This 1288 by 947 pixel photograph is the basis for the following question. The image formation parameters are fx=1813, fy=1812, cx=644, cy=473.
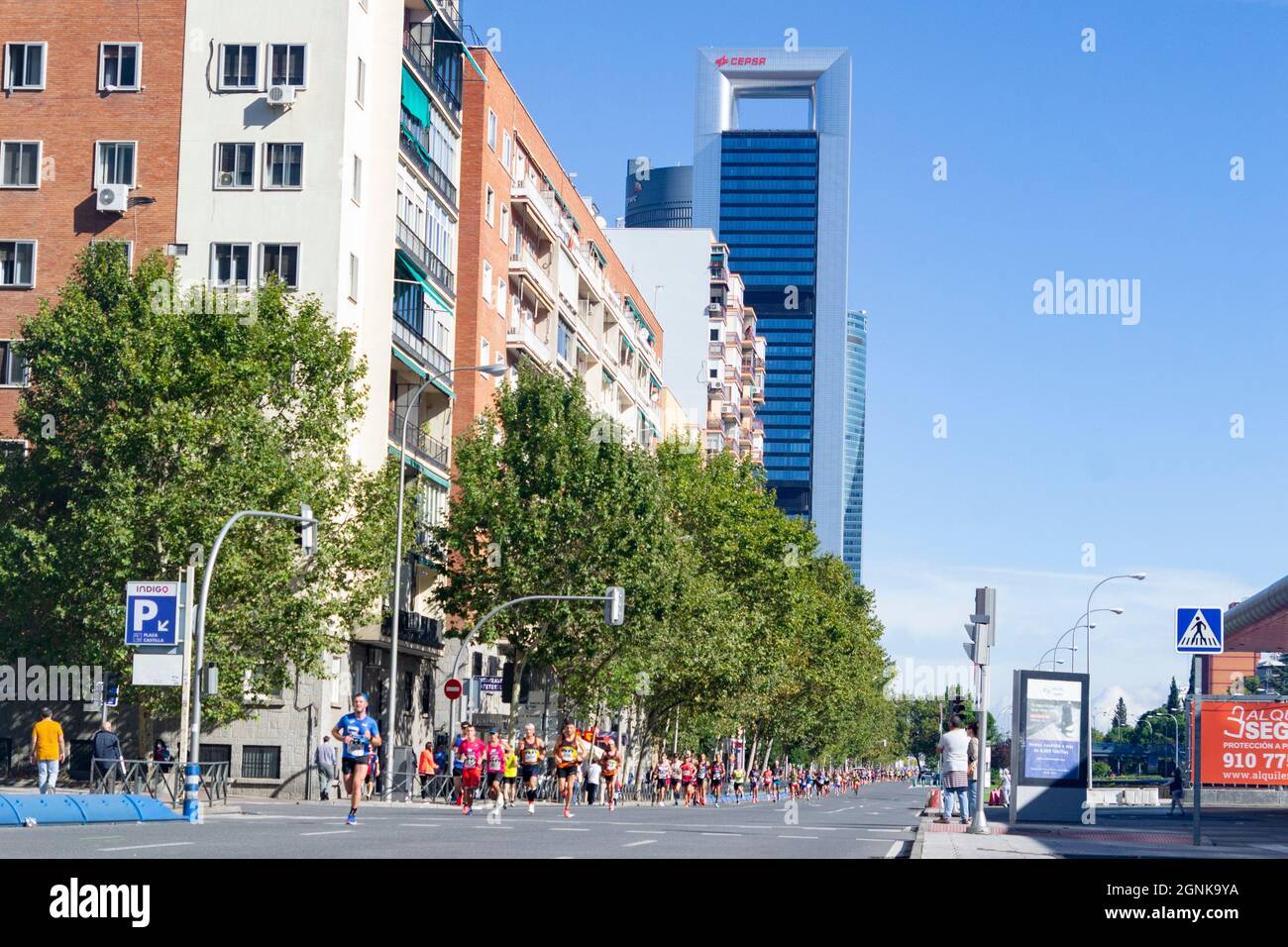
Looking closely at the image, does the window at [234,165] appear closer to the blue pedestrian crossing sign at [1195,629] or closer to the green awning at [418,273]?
the green awning at [418,273]

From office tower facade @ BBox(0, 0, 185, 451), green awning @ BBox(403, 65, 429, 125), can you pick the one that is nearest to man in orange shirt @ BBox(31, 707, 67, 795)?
office tower facade @ BBox(0, 0, 185, 451)

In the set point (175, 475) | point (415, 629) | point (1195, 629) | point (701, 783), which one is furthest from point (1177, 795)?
point (1195, 629)

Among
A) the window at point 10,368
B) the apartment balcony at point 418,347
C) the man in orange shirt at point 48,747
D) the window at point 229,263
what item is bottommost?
the man in orange shirt at point 48,747

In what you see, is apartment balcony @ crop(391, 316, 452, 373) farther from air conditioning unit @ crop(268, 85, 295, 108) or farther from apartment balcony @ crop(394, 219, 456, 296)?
air conditioning unit @ crop(268, 85, 295, 108)

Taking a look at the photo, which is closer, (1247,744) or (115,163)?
(1247,744)

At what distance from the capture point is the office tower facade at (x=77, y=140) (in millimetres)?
49531

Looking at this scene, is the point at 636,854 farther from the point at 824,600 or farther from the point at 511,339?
the point at 824,600

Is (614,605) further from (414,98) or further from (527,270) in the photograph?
(527,270)

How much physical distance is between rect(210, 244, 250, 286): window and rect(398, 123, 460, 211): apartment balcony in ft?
21.0

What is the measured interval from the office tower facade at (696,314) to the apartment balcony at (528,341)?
54.2 metres

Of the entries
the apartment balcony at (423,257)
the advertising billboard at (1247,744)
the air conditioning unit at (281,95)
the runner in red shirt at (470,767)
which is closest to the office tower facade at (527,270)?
the apartment balcony at (423,257)

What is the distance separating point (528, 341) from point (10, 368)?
22225 millimetres

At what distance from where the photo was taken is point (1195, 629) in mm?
23953
